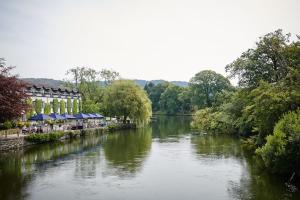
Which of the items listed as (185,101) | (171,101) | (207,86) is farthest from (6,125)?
(171,101)

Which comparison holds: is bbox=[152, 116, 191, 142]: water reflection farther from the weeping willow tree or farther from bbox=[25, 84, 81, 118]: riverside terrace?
bbox=[25, 84, 81, 118]: riverside terrace

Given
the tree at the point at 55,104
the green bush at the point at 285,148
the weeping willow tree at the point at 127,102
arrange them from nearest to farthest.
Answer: the green bush at the point at 285,148
the tree at the point at 55,104
the weeping willow tree at the point at 127,102

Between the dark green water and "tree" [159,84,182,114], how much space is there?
94410 mm

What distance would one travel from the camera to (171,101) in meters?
133

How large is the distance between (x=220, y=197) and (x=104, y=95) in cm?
5097

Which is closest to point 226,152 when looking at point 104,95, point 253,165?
point 253,165

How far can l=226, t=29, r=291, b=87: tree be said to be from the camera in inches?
1638

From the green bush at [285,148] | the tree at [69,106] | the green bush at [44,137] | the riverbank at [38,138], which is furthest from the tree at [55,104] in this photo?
the green bush at [285,148]

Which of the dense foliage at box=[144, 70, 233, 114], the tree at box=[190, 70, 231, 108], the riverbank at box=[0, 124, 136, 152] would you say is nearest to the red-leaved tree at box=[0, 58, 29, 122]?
the riverbank at box=[0, 124, 136, 152]

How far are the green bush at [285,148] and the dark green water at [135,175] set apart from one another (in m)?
0.96

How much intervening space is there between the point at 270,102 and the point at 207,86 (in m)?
74.2

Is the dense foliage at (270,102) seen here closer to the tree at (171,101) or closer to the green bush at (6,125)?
the green bush at (6,125)

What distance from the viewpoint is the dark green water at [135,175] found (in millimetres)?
20641

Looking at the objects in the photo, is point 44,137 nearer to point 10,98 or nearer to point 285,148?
point 10,98
